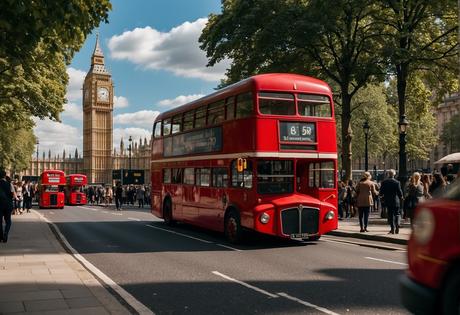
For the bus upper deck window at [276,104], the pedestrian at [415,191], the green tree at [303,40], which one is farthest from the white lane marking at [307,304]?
the green tree at [303,40]

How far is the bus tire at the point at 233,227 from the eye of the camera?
46.3 feet

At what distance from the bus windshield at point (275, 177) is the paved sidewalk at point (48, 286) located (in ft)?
16.4

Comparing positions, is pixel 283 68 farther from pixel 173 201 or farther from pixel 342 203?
pixel 173 201

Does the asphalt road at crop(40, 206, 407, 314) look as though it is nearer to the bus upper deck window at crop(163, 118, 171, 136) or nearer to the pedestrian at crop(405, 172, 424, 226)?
the pedestrian at crop(405, 172, 424, 226)

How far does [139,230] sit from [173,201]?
1.63 m

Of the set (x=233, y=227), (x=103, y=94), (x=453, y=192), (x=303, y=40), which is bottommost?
(x=233, y=227)

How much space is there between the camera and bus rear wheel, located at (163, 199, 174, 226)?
66.6ft

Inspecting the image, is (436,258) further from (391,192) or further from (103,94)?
(103,94)

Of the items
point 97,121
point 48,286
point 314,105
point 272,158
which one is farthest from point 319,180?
point 97,121

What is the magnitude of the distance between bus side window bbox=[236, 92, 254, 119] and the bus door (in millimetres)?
2131

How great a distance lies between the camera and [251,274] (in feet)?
31.9

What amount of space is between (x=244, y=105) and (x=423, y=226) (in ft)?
32.3

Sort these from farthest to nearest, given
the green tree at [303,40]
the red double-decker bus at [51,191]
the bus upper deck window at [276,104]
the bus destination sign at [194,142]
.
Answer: the red double-decker bus at [51,191], the green tree at [303,40], the bus destination sign at [194,142], the bus upper deck window at [276,104]

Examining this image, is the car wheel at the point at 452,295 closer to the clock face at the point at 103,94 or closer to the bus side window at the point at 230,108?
the bus side window at the point at 230,108
